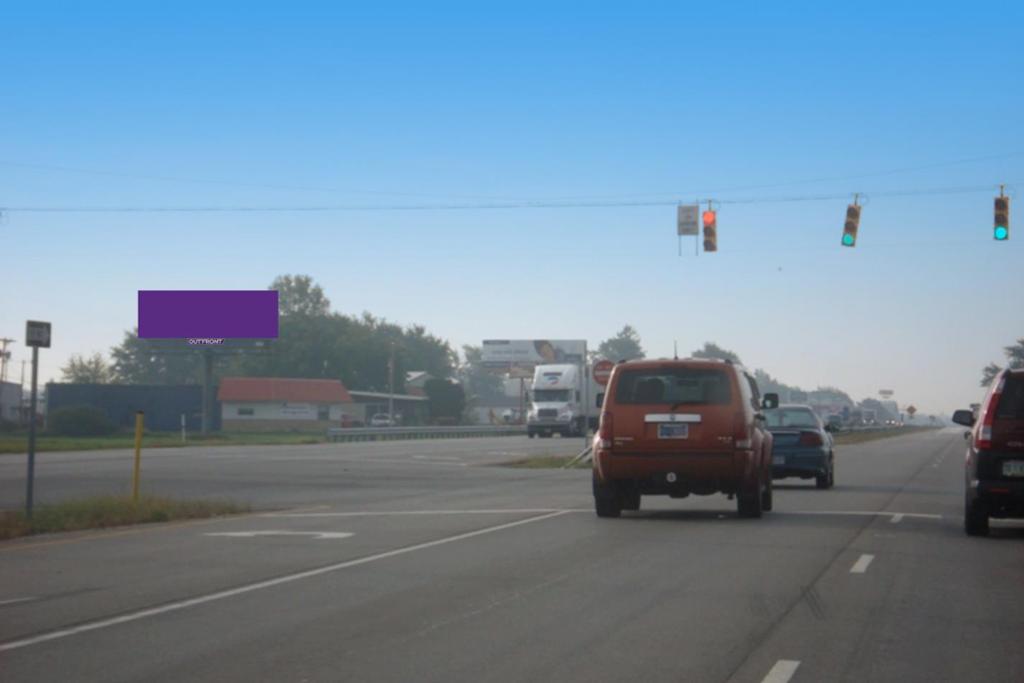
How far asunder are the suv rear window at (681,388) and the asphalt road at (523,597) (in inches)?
62.7

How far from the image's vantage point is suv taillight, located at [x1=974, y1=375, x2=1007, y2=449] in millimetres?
15445

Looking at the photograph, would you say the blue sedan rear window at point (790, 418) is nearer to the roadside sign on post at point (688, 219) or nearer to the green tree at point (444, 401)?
the roadside sign on post at point (688, 219)

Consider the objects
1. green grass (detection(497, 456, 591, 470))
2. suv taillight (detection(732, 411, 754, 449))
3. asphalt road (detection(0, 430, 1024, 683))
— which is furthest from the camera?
green grass (detection(497, 456, 591, 470))

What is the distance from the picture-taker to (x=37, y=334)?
18.0 meters

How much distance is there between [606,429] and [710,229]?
12128 millimetres

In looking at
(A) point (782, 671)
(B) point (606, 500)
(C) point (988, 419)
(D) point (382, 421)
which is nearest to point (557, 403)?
(D) point (382, 421)

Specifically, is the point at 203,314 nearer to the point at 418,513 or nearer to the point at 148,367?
the point at 418,513

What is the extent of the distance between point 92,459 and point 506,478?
1511 cm

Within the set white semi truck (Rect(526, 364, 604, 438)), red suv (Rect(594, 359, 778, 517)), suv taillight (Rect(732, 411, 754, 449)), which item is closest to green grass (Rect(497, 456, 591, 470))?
red suv (Rect(594, 359, 778, 517))

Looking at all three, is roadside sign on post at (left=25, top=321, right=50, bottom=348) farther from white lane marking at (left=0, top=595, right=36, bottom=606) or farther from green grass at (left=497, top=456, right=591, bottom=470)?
green grass at (left=497, top=456, right=591, bottom=470)

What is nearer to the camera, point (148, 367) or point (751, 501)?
point (751, 501)

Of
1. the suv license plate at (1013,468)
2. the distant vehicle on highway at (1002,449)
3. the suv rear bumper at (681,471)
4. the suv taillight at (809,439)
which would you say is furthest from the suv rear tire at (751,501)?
the suv taillight at (809,439)

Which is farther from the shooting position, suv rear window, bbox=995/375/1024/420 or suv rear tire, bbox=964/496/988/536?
suv rear tire, bbox=964/496/988/536

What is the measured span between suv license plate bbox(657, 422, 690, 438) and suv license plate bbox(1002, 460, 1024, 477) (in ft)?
13.3
